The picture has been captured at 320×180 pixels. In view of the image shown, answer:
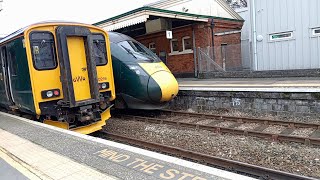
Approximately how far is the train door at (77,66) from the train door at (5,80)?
238cm

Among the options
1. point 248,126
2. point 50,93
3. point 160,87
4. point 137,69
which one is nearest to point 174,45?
point 137,69

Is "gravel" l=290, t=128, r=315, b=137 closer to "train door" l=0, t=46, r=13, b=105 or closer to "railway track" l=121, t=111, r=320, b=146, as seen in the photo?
"railway track" l=121, t=111, r=320, b=146

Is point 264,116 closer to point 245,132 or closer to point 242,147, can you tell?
point 245,132

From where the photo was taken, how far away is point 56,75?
24.9 feet

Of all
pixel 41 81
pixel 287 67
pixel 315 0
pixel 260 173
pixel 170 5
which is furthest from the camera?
pixel 170 5

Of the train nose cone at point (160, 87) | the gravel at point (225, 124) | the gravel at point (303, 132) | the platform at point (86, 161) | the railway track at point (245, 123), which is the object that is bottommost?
the gravel at point (303, 132)

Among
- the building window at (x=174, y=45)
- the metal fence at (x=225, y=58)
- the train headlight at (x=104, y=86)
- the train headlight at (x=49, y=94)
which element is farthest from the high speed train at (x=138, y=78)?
the building window at (x=174, y=45)

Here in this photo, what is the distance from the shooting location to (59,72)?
24.9 feet

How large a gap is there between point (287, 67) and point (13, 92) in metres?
11.6

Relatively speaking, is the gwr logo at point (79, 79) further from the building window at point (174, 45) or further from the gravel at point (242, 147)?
the building window at point (174, 45)

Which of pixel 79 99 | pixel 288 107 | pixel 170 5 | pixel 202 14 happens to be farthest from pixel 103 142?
pixel 202 14

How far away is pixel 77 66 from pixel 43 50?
35.4 inches

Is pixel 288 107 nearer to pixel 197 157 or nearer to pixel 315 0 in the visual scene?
pixel 197 157

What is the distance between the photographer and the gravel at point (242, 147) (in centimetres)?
561
